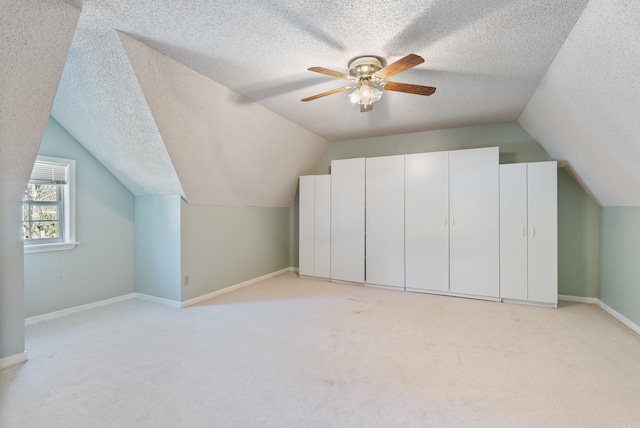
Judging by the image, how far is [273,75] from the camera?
8.82 feet

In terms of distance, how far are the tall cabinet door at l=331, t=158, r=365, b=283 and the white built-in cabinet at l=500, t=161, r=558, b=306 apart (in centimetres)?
184

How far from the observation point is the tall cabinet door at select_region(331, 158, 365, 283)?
14.7ft

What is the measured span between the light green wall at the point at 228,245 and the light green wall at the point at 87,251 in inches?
38.1

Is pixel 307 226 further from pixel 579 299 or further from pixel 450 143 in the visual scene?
pixel 579 299

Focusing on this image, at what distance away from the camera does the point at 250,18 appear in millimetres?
1884

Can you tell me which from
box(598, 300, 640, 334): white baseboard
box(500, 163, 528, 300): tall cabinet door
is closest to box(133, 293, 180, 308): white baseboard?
box(500, 163, 528, 300): tall cabinet door

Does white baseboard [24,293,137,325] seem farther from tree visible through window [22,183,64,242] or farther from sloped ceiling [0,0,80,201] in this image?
sloped ceiling [0,0,80,201]

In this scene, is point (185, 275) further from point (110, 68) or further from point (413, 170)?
point (413, 170)

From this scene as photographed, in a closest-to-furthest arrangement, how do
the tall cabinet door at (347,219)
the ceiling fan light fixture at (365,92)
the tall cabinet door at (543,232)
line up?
the ceiling fan light fixture at (365,92)
the tall cabinet door at (543,232)
the tall cabinet door at (347,219)

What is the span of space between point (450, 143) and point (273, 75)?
2905 millimetres

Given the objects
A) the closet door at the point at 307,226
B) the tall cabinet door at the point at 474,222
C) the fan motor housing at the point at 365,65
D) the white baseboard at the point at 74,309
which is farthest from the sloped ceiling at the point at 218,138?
the tall cabinet door at the point at 474,222

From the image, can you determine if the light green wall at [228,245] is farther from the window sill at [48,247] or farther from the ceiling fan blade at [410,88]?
the ceiling fan blade at [410,88]

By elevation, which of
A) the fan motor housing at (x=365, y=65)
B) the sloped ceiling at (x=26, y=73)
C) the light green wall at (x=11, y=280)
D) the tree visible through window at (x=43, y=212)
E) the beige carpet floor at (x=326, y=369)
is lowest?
the beige carpet floor at (x=326, y=369)

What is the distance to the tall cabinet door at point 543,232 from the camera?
3.40 metres
